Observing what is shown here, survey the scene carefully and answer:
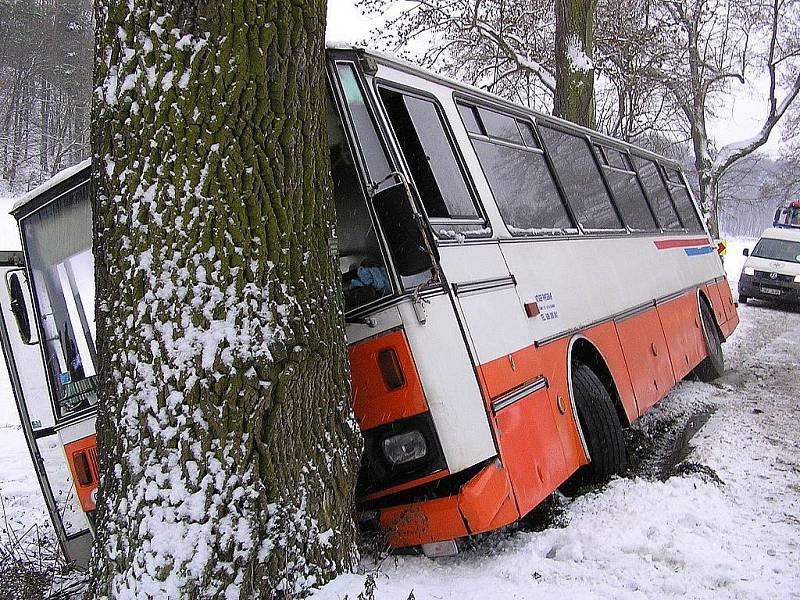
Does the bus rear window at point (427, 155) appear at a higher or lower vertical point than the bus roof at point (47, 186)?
lower

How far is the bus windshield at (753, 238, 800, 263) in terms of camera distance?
1903cm

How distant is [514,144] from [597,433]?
2033mm

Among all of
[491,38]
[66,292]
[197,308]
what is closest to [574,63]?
[491,38]

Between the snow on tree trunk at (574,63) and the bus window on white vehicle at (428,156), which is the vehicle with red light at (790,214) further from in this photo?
the bus window on white vehicle at (428,156)

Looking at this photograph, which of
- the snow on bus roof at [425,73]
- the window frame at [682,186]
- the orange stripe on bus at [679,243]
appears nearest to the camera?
the snow on bus roof at [425,73]

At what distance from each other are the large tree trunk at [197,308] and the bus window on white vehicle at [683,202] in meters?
7.72

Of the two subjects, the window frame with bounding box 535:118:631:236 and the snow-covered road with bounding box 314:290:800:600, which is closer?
the snow-covered road with bounding box 314:290:800:600

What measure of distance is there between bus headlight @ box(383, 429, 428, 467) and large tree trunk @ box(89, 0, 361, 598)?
596 millimetres

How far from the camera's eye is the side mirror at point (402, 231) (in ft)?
10.3

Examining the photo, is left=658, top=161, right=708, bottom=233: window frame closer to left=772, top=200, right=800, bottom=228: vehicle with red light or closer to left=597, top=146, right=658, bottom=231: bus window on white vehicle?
left=597, top=146, right=658, bottom=231: bus window on white vehicle

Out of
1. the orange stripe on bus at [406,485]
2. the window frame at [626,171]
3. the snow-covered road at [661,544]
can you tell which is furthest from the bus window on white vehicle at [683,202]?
the orange stripe on bus at [406,485]

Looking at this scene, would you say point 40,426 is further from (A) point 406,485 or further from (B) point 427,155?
(B) point 427,155

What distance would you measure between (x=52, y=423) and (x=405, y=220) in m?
2.34

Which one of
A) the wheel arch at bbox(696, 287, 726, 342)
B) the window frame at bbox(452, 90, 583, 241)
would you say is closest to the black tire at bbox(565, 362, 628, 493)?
the window frame at bbox(452, 90, 583, 241)
